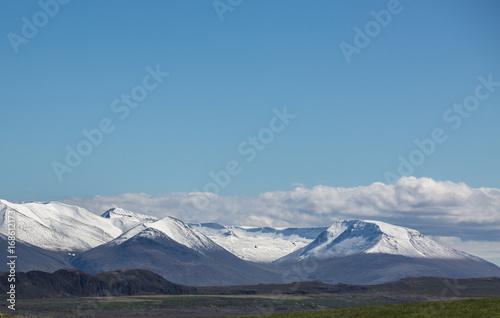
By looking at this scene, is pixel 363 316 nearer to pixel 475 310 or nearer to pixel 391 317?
pixel 391 317

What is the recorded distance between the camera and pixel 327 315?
7712 centimetres

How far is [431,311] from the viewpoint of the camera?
236 feet

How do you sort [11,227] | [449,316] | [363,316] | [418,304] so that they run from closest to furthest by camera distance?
[449,316] → [363,316] → [418,304] → [11,227]

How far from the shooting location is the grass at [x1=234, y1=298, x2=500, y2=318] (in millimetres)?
68375

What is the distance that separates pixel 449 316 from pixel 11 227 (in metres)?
75.4

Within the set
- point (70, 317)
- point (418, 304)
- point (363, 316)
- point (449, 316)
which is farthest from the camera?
point (70, 317)

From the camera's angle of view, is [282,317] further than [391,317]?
Yes

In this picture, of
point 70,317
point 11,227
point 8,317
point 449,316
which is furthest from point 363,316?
point 70,317

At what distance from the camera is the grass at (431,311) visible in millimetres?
68375

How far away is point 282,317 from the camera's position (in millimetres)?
81562

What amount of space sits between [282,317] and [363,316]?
12.6 meters

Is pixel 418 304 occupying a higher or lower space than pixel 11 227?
lower

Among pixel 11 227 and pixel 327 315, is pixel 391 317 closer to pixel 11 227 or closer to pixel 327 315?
pixel 327 315

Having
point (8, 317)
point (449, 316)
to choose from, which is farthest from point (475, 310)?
point (8, 317)
